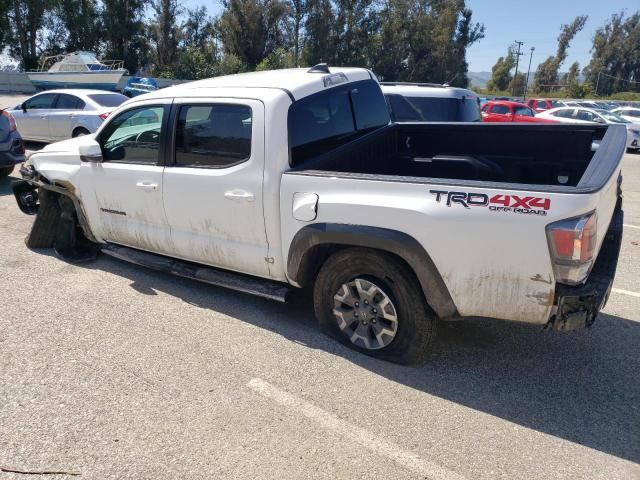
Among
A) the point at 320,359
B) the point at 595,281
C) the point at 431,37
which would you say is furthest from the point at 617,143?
the point at 431,37

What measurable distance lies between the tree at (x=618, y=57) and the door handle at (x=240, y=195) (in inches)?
2997

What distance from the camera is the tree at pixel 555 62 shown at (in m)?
69.2

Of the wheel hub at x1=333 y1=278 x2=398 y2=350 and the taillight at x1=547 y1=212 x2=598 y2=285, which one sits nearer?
the taillight at x1=547 y1=212 x2=598 y2=285

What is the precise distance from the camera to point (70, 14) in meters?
43.5

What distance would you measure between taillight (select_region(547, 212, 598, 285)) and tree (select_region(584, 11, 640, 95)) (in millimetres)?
76114

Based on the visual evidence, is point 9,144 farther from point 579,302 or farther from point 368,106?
point 579,302

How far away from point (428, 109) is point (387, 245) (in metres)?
6.45

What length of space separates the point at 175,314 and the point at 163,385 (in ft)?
3.28

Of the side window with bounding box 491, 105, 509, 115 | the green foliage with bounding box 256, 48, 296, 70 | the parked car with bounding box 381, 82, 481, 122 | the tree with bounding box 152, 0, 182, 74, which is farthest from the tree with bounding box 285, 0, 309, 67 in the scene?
the parked car with bounding box 381, 82, 481, 122

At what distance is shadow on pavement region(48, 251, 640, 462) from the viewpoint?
287 centimetres

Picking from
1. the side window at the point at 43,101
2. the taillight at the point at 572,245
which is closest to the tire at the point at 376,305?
the taillight at the point at 572,245

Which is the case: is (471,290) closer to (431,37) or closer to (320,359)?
(320,359)

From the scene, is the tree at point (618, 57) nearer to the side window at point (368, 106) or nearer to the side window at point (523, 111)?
the side window at point (523, 111)

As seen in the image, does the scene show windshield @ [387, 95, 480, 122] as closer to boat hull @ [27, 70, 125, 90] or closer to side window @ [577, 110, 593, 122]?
side window @ [577, 110, 593, 122]
